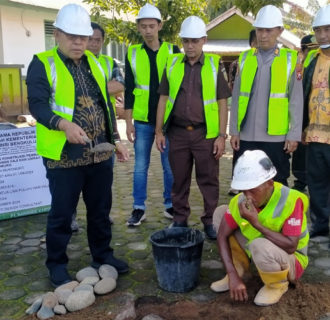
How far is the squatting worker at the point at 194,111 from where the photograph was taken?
13.8 feet

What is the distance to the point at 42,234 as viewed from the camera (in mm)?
4773

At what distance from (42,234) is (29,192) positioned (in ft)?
2.32

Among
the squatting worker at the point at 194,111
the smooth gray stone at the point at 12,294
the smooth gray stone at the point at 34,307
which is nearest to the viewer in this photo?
the smooth gray stone at the point at 34,307

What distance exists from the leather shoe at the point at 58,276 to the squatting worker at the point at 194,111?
1378 mm

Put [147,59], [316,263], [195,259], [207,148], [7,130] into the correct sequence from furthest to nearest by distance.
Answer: [7,130] < [147,59] < [207,148] < [316,263] < [195,259]

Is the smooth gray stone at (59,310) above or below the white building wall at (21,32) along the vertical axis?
below

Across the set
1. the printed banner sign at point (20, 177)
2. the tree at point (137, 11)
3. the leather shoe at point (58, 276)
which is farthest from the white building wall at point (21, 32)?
the leather shoe at point (58, 276)

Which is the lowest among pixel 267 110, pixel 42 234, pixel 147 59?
pixel 42 234

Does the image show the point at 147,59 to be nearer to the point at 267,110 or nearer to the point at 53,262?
the point at 267,110

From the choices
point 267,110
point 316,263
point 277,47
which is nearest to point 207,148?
point 267,110

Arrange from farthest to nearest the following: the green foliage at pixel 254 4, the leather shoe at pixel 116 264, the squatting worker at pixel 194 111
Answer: the green foliage at pixel 254 4 < the squatting worker at pixel 194 111 < the leather shoe at pixel 116 264

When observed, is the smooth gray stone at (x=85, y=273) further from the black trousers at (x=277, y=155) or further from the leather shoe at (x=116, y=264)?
the black trousers at (x=277, y=155)

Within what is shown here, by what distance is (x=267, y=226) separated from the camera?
3.13 metres

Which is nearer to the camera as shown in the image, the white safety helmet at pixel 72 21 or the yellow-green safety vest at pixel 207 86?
the white safety helmet at pixel 72 21
